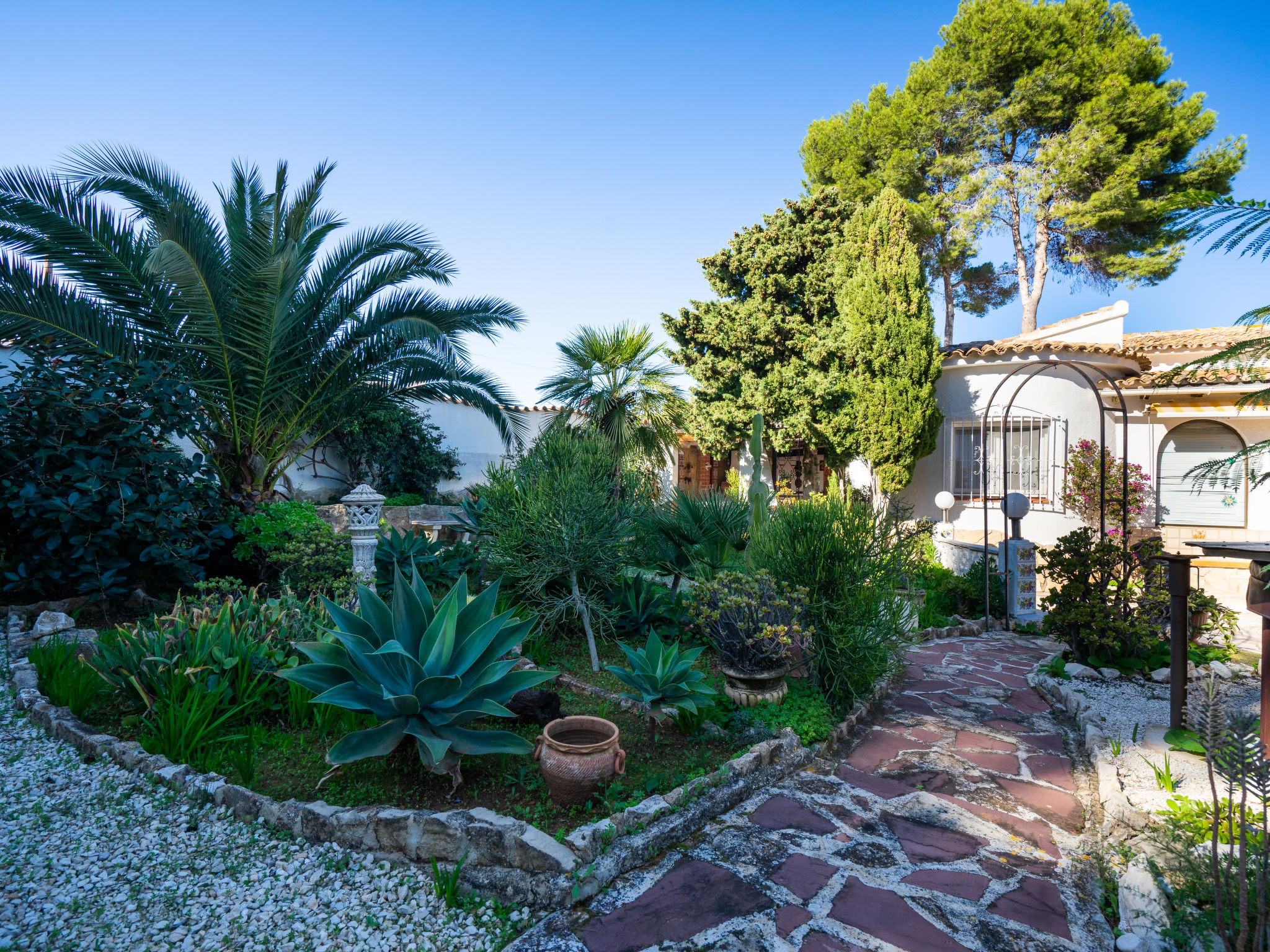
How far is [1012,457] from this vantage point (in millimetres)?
11586

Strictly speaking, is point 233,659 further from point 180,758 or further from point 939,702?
point 939,702

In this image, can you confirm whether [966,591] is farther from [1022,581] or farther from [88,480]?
[88,480]

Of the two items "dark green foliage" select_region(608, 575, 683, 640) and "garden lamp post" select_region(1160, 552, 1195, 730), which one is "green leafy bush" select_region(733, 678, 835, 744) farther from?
"garden lamp post" select_region(1160, 552, 1195, 730)

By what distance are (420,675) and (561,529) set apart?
7.43 feet

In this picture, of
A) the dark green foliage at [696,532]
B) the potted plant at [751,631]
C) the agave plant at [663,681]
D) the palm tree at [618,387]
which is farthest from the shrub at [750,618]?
the palm tree at [618,387]

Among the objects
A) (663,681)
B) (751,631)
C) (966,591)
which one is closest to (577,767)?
(663,681)

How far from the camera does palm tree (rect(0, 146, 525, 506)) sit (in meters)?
6.27

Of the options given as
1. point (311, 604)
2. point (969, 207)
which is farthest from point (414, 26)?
point (969, 207)

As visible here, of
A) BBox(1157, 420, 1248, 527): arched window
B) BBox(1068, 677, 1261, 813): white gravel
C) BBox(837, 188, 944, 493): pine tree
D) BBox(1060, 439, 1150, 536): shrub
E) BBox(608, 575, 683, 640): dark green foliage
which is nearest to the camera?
BBox(1068, 677, 1261, 813): white gravel

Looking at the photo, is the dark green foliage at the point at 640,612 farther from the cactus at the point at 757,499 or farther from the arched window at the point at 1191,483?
the arched window at the point at 1191,483

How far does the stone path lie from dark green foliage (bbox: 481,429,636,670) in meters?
2.24

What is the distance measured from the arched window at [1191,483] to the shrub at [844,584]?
9.92m

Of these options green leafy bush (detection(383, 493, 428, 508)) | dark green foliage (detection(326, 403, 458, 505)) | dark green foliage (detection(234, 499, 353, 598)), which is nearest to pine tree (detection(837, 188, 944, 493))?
dark green foliage (detection(326, 403, 458, 505))

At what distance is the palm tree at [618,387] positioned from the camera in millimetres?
11117
